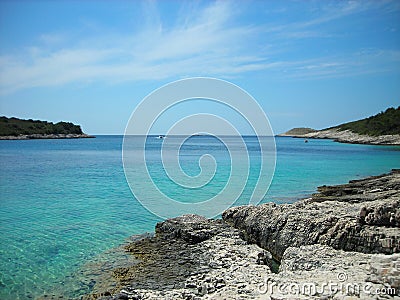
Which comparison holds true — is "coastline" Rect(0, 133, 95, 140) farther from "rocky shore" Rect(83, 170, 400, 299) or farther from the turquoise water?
"rocky shore" Rect(83, 170, 400, 299)

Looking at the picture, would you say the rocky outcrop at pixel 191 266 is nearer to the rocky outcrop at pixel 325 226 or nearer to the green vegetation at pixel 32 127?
the rocky outcrop at pixel 325 226

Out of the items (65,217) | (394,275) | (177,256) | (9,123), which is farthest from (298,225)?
(9,123)

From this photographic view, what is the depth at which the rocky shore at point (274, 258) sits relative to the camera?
8000 millimetres

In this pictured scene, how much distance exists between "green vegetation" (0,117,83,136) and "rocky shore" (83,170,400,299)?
511 ft

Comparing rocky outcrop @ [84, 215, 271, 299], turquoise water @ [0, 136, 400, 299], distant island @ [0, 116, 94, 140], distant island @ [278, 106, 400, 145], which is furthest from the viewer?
distant island @ [0, 116, 94, 140]

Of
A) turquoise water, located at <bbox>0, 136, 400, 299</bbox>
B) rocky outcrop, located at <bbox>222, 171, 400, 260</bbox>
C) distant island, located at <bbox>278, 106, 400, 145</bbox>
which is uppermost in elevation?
distant island, located at <bbox>278, 106, 400, 145</bbox>

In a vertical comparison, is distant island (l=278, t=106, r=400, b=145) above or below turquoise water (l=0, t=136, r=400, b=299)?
above

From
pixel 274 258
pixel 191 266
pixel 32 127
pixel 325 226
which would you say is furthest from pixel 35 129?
pixel 325 226

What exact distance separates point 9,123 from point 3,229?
552ft

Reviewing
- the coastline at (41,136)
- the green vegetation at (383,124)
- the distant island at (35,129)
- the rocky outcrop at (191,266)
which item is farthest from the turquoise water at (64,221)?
the distant island at (35,129)

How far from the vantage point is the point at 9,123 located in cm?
16388

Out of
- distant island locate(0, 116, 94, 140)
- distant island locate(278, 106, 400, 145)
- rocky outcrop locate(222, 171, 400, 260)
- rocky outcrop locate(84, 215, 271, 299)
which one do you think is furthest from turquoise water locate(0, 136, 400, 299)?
distant island locate(0, 116, 94, 140)

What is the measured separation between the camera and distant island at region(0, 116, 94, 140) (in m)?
150

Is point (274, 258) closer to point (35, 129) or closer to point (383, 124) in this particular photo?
point (383, 124)
